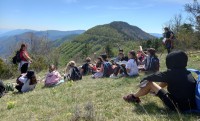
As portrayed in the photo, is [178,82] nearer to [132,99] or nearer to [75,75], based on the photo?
[132,99]

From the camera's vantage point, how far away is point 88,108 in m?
6.95

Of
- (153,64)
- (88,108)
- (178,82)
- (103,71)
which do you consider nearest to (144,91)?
(178,82)

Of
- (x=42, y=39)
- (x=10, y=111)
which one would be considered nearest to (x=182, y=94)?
(x=10, y=111)

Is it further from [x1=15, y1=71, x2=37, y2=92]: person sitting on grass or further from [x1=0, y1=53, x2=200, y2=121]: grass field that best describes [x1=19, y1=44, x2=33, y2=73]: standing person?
[x1=0, y1=53, x2=200, y2=121]: grass field

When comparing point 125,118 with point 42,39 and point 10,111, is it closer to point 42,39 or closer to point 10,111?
point 10,111

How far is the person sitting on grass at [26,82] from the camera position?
46.4ft

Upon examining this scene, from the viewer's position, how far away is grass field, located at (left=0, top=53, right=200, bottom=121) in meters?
6.75

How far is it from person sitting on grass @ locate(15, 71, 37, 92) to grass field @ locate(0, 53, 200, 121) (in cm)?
144

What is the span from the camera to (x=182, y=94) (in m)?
6.91

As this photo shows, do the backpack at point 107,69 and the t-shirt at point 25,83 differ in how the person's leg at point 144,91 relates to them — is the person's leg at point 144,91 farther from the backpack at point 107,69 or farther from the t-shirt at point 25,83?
the backpack at point 107,69

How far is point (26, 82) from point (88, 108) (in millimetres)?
7856

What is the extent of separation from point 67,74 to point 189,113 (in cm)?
1002

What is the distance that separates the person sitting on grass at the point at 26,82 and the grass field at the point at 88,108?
1.44 meters

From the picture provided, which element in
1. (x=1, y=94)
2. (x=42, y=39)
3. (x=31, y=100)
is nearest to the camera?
(x=31, y=100)
